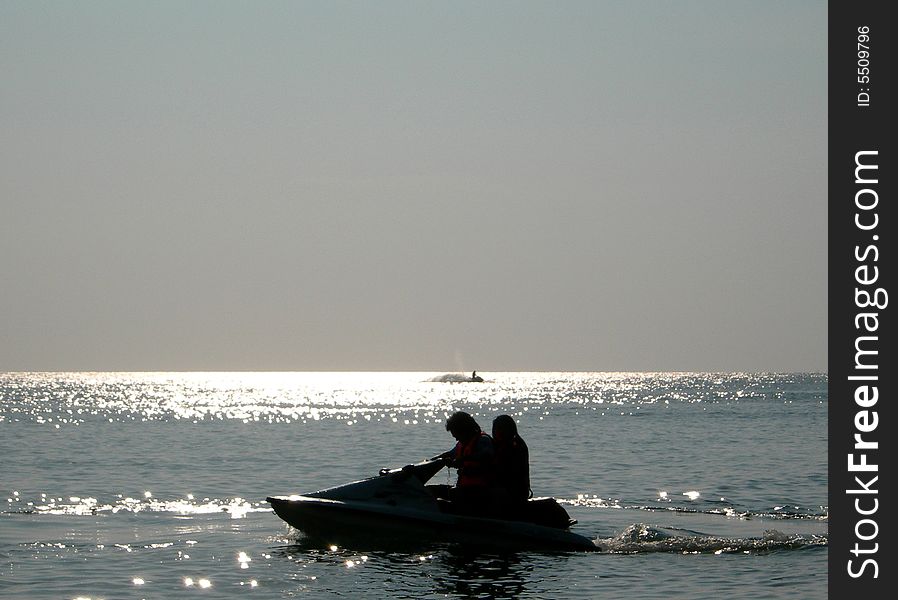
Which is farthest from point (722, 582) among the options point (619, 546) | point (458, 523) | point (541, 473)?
point (541, 473)

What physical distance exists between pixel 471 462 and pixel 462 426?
72 cm

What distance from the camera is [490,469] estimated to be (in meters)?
19.8

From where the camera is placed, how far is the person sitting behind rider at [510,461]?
19.7m

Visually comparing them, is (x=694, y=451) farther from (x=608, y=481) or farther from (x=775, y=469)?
(x=608, y=481)

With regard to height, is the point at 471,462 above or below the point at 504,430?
below

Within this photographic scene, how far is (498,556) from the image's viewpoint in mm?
19281

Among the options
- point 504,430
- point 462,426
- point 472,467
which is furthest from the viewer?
point 472,467

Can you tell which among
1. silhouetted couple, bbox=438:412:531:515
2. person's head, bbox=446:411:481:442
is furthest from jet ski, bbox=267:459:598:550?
person's head, bbox=446:411:481:442

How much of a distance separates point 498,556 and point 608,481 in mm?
15208

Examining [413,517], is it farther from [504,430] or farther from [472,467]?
[504,430]

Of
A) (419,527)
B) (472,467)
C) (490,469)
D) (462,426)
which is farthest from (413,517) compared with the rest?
(462,426)

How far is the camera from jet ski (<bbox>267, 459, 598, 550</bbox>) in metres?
19.7

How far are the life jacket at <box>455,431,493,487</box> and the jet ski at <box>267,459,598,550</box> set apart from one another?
0.39 m

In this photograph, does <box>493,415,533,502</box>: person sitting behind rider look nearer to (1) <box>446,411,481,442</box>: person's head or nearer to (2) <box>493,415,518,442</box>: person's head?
(2) <box>493,415,518,442</box>: person's head
